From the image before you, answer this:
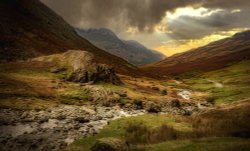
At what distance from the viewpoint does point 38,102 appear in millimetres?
50062

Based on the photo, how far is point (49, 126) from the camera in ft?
127

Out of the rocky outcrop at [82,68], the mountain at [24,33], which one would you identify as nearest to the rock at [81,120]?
the rocky outcrop at [82,68]

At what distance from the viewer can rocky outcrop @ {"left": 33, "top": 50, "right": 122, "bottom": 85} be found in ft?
243

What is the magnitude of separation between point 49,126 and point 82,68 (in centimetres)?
3774

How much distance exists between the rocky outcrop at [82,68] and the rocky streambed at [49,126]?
22279 mm

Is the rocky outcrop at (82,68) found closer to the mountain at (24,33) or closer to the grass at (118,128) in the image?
the mountain at (24,33)

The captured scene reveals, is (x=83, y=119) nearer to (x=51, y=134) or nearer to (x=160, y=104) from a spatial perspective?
(x=51, y=134)

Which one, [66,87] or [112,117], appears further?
A: [66,87]

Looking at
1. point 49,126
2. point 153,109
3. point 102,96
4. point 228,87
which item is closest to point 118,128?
point 49,126

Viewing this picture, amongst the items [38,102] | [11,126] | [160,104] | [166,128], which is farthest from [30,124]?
[160,104]

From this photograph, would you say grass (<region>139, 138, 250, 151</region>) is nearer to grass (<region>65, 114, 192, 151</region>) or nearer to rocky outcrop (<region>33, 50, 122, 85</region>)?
grass (<region>65, 114, 192, 151</region>)

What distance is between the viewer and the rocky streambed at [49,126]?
31.0 m

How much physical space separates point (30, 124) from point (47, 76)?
3544 cm

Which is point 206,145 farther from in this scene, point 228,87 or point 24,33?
point 24,33
